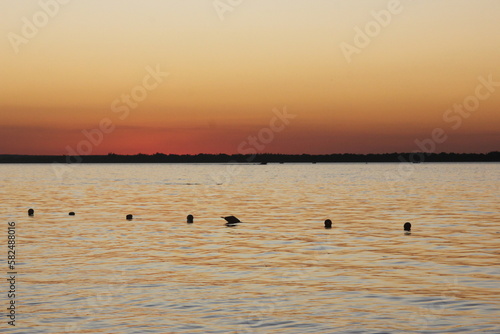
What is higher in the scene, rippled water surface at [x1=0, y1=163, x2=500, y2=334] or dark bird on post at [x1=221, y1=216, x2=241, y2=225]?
dark bird on post at [x1=221, y1=216, x2=241, y2=225]

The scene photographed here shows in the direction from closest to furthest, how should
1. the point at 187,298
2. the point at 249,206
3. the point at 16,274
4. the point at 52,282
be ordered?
the point at 187,298 → the point at 52,282 → the point at 16,274 → the point at 249,206

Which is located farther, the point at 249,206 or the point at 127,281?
the point at 249,206

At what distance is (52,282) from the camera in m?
24.9

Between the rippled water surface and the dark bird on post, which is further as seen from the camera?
the dark bird on post

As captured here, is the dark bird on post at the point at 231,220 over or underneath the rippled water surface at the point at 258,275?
over

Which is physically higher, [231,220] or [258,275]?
[231,220]

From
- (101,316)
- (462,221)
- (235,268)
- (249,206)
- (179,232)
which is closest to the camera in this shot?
(101,316)

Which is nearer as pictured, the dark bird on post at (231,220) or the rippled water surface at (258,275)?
the rippled water surface at (258,275)

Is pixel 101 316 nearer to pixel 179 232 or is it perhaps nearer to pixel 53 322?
pixel 53 322

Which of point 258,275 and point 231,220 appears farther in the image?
point 231,220

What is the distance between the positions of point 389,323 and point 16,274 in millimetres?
14889

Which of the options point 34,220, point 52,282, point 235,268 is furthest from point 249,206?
point 52,282

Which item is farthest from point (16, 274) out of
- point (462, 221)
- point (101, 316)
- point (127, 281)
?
point (462, 221)

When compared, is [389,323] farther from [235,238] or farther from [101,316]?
[235,238]
